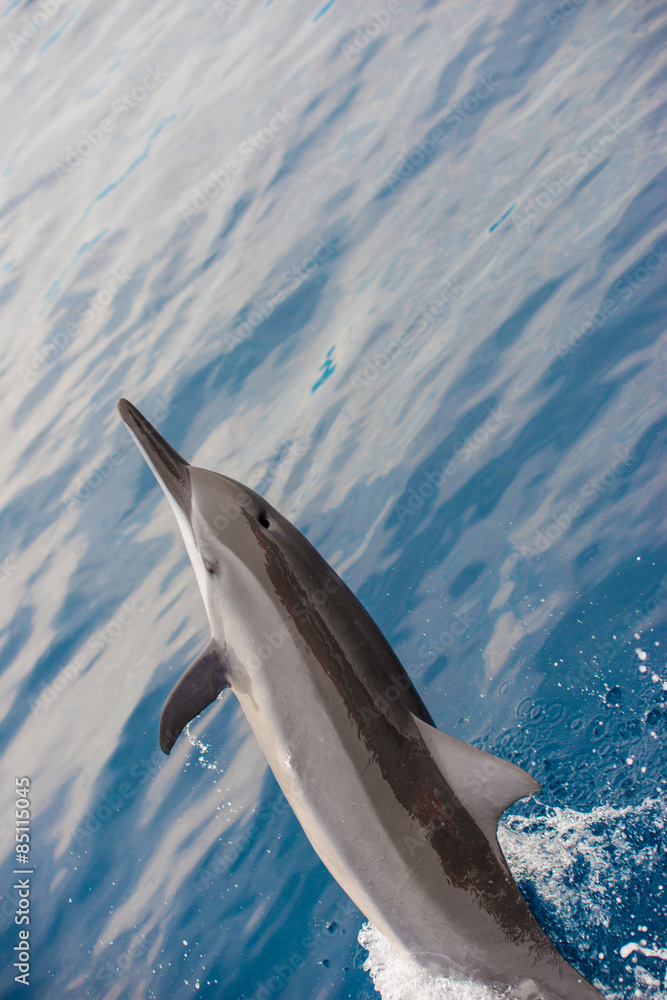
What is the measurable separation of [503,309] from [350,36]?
17.9 feet

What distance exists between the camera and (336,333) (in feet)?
24.2

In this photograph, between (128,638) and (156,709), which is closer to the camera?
(156,709)

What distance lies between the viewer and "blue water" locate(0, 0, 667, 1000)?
498 centimetres

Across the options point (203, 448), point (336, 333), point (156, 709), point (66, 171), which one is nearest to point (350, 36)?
point (66, 171)

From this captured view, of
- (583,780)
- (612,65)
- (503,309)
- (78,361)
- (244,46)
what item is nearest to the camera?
(583,780)

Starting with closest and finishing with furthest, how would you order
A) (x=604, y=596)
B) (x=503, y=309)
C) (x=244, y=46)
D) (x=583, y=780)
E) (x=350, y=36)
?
(x=583, y=780), (x=604, y=596), (x=503, y=309), (x=350, y=36), (x=244, y=46)

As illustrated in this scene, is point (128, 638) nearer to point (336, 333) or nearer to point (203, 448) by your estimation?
point (203, 448)
